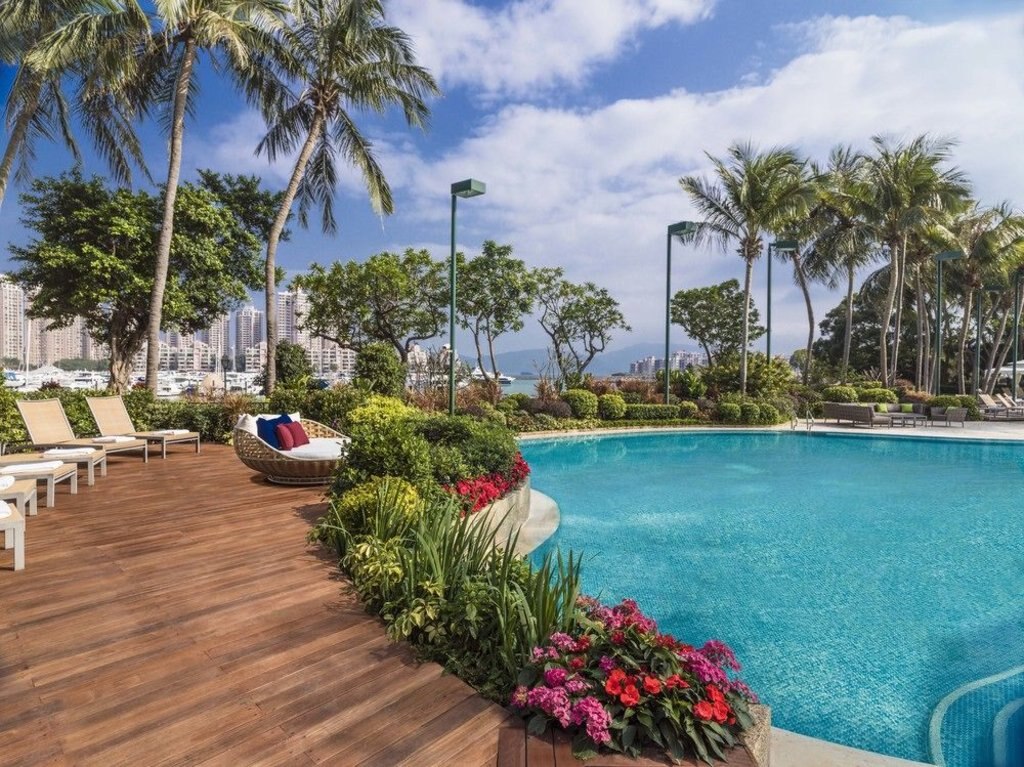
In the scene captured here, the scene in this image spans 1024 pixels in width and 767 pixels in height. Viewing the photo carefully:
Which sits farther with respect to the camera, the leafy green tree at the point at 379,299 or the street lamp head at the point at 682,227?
the leafy green tree at the point at 379,299

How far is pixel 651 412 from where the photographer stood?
19.8m

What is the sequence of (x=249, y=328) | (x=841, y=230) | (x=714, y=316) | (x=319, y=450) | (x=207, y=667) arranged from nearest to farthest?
(x=207, y=667)
(x=319, y=450)
(x=841, y=230)
(x=714, y=316)
(x=249, y=328)

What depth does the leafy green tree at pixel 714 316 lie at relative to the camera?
30.3 meters

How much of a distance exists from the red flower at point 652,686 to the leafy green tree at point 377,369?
36.5ft

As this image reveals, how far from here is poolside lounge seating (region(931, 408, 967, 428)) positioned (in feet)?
63.9

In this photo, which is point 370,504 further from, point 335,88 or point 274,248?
point 335,88

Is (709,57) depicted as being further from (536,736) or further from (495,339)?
(495,339)

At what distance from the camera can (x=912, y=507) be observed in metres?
8.49

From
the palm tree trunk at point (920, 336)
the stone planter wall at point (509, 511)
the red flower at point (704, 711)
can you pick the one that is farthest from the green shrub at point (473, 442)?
the palm tree trunk at point (920, 336)

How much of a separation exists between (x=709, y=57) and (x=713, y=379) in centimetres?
1530

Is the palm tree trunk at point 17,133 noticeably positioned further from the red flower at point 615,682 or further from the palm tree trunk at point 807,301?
the palm tree trunk at point 807,301

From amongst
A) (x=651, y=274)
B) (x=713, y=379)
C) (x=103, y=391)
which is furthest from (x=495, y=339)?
(x=103, y=391)

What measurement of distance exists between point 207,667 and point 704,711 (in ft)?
7.79

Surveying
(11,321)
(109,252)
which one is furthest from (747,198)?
(11,321)
